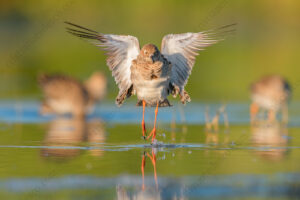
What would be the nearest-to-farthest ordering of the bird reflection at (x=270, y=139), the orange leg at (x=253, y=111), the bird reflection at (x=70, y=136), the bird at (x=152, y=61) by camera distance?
1. the bird reflection at (x=270, y=139)
2. the bird reflection at (x=70, y=136)
3. the bird at (x=152, y=61)
4. the orange leg at (x=253, y=111)

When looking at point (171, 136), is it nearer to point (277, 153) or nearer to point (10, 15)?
point (277, 153)

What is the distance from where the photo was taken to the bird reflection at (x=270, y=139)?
10.0m

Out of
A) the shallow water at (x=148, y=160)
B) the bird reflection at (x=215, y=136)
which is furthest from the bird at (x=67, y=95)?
the bird reflection at (x=215, y=136)

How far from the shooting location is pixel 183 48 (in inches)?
472

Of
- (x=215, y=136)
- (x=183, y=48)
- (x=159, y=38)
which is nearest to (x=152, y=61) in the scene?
(x=183, y=48)

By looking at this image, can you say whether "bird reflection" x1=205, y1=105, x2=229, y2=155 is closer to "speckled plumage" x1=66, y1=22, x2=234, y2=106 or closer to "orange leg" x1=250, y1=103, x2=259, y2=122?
"speckled plumage" x1=66, y1=22, x2=234, y2=106

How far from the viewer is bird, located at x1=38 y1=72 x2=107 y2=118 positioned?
16.9 m

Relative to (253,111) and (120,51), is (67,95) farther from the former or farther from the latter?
(120,51)

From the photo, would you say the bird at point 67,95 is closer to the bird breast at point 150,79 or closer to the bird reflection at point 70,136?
the bird reflection at point 70,136

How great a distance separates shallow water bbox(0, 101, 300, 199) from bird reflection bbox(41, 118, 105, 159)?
15 millimetres

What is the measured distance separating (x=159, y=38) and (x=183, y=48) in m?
26.6

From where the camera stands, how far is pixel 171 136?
41.0 ft

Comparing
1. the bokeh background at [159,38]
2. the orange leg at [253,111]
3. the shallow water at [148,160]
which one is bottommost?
the shallow water at [148,160]

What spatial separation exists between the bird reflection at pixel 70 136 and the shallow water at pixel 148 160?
15mm
